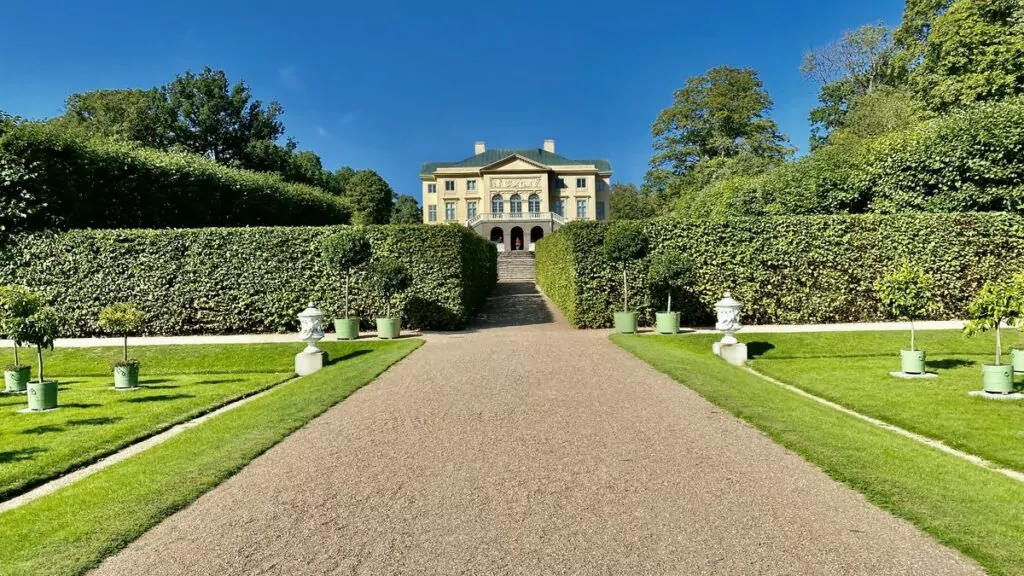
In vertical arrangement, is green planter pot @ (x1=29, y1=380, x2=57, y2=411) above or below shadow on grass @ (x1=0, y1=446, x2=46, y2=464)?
above

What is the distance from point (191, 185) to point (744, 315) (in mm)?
18738

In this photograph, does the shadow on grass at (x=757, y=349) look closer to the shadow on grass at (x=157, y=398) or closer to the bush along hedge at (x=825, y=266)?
the bush along hedge at (x=825, y=266)

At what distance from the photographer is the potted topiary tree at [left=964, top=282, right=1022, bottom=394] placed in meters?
6.85

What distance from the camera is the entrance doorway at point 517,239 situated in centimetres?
6069

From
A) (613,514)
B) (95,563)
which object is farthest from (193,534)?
(613,514)

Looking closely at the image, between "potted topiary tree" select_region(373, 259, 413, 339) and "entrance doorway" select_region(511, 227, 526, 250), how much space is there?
47.0 meters

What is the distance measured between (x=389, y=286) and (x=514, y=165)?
49739mm

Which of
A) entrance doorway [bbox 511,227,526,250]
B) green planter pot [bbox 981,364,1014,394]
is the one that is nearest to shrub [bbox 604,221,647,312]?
green planter pot [bbox 981,364,1014,394]

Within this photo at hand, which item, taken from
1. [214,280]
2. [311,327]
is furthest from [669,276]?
[214,280]

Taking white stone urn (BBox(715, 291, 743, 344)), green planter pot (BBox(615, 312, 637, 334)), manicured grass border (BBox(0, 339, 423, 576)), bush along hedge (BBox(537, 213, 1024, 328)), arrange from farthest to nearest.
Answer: bush along hedge (BBox(537, 213, 1024, 328)), green planter pot (BBox(615, 312, 637, 334)), white stone urn (BBox(715, 291, 743, 344)), manicured grass border (BBox(0, 339, 423, 576))

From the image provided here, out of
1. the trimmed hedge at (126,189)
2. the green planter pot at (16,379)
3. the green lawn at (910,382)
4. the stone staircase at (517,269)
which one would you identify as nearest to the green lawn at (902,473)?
the green lawn at (910,382)

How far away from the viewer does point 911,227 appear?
13953mm

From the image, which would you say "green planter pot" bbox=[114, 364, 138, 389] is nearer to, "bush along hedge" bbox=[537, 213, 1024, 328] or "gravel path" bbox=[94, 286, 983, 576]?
"gravel path" bbox=[94, 286, 983, 576]

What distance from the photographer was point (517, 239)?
6062 cm
